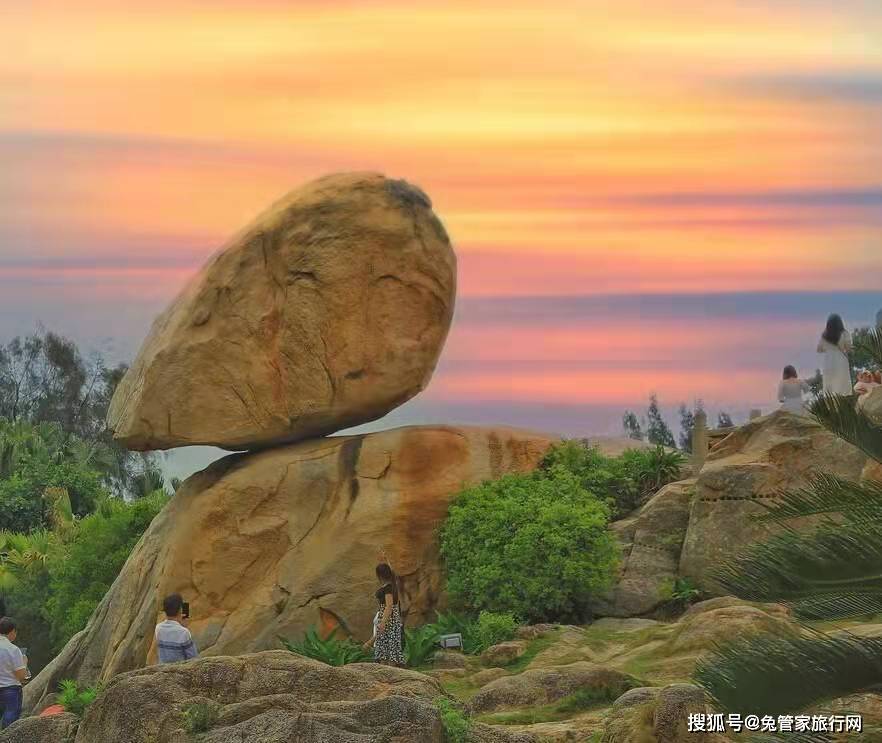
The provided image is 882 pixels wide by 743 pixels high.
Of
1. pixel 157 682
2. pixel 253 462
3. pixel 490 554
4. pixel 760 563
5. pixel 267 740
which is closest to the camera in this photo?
pixel 760 563

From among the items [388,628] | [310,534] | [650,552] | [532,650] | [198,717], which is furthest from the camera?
[310,534]

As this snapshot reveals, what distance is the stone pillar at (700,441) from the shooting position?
22.7m

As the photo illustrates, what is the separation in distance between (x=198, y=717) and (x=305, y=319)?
29.2 ft

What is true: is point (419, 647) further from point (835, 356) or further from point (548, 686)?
point (835, 356)

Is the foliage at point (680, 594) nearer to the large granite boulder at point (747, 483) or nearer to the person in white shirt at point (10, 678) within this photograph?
the large granite boulder at point (747, 483)

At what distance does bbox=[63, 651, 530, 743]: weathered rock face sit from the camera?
11.9 m

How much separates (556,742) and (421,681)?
127 cm

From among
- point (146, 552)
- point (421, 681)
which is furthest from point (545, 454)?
point (421, 681)

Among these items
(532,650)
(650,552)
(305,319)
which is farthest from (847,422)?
(305,319)

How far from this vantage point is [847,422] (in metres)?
9.52

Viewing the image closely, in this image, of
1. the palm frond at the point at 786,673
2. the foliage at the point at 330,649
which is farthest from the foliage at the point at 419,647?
the palm frond at the point at 786,673

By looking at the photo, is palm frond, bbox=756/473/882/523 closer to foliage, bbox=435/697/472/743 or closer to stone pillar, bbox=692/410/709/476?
foliage, bbox=435/697/472/743

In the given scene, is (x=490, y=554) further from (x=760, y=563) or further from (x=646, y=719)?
(x=760, y=563)

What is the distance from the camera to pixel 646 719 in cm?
1195
